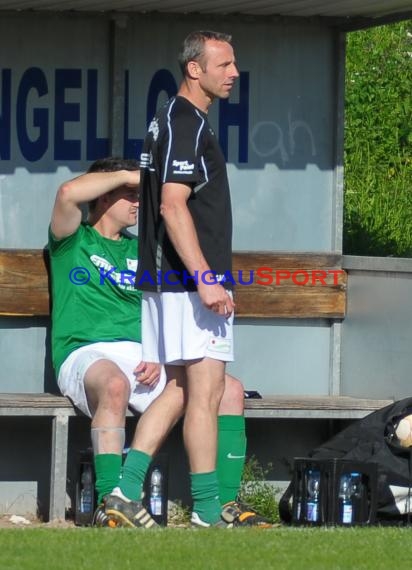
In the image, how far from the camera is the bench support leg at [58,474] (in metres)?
6.82

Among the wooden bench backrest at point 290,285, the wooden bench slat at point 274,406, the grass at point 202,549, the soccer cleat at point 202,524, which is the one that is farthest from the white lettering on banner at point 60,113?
the grass at point 202,549

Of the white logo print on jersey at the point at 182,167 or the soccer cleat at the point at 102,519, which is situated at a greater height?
the white logo print on jersey at the point at 182,167

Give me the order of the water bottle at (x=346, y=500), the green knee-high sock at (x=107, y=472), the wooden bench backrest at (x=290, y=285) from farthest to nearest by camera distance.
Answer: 1. the wooden bench backrest at (x=290, y=285)
2. the water bottle at (x=346, y=500)
3. the green knee-high sock at (x=107, y=472)

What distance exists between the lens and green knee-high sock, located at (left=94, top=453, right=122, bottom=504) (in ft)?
20.5

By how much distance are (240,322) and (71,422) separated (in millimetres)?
1021

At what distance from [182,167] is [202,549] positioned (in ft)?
Result: 5.14

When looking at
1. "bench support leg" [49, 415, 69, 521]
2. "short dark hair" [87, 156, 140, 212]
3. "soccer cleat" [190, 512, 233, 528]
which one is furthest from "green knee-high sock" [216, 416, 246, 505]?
"short dark hair" [87, 156, 140, 212]

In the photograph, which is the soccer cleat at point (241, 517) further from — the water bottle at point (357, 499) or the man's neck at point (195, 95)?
the man's neck at point (195, 95)

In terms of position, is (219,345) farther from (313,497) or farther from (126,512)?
(313,497)

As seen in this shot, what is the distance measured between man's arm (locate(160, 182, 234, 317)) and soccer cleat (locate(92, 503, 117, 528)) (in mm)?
973

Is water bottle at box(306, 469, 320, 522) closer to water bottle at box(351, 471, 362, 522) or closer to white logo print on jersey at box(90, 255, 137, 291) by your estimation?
water bottle at box(351, 471, 362, 522)

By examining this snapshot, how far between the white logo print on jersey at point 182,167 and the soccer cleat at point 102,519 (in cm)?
142

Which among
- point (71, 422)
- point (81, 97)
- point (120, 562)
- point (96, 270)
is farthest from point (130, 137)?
point (120, 562)

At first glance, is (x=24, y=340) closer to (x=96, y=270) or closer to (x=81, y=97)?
(x=96, y=270)
